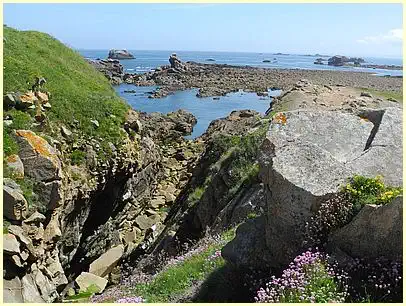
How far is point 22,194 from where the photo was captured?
1313 cm

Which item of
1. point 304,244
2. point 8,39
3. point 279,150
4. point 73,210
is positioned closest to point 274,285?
point 304,244

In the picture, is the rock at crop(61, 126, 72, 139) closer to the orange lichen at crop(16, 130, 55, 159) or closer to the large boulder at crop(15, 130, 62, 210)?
the orange lichen at crop(16, 130, 55, 159)

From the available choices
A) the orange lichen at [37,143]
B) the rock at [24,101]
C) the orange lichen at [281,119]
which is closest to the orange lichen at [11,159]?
the orange lichen at [37,143]

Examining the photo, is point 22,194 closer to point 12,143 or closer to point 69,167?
point 12,143

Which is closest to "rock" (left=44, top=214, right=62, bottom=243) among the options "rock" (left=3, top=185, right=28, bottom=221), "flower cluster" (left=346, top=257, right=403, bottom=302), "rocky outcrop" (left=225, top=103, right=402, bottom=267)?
"rock" (left=3, top=185, right=28, bottom=221)

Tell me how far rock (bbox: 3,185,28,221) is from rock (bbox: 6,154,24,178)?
159 centimetres

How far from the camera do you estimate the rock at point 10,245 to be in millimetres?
10672

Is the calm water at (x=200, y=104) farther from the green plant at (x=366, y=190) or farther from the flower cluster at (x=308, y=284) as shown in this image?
the flower cluster at (x=308, y=284)

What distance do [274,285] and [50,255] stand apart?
9.44m

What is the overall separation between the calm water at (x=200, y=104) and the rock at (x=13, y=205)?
34.7 m

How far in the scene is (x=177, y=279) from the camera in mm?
8922

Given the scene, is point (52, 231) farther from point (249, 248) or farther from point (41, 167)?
point (249, 248)

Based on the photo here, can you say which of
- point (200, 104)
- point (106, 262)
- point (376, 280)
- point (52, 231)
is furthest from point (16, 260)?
point (200, 104)

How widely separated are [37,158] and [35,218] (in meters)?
Result: 2.38
